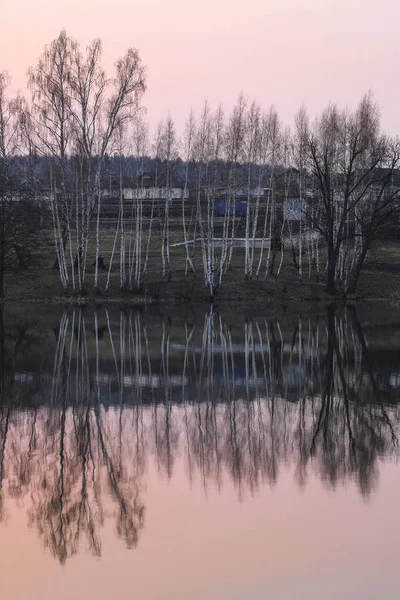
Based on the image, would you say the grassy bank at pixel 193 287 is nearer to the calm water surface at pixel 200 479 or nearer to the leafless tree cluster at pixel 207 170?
the leafless tree cluster at pixel 207 170

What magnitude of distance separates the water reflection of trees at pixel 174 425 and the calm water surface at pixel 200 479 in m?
0.04

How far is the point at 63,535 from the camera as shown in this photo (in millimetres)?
9273

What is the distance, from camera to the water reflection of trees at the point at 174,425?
10.7 m

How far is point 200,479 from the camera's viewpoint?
1128 centimetres

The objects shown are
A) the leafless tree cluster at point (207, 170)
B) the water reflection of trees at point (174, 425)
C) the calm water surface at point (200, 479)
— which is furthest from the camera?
the leafless tree cluster at point (207, 170)

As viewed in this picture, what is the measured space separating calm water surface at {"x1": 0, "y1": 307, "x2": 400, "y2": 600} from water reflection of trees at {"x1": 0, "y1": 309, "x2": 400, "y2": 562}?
0.04 m

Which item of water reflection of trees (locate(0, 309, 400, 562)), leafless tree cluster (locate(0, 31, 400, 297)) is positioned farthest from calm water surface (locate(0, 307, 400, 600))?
leafless tree cluster (locate(0, 31, 400, 297))

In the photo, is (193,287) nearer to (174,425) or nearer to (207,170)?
(207,170)

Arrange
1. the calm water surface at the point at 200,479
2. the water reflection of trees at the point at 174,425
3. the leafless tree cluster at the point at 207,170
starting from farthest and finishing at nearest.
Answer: the leafless tree cluster at the point at 207,170, the water reflection of trees at the point at 174,425, the calm water surface at the point at 200,479

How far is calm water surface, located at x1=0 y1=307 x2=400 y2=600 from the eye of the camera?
809 cm

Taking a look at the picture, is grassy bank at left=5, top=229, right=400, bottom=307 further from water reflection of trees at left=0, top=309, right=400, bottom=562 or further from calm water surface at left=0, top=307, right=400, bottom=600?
calm water surface at left=0, top=307, right=400, bottom=600

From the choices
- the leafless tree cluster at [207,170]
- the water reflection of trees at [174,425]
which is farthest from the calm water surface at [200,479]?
the leafless tree cluster at [207,170]

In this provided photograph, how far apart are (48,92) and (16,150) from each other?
780 cm

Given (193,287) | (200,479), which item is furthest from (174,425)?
(193,287)
